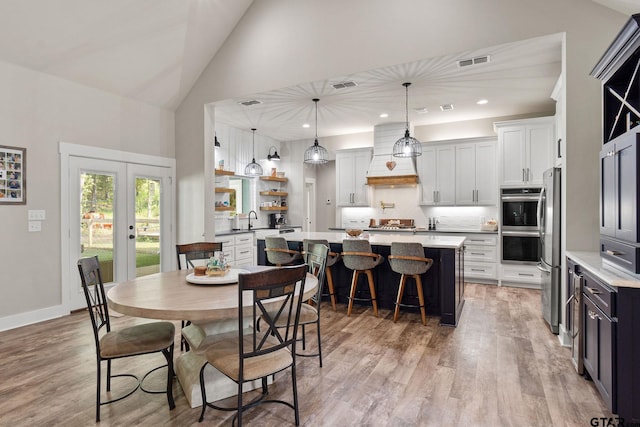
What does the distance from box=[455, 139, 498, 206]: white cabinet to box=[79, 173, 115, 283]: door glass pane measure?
230 inches

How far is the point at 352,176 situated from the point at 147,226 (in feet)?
14.0

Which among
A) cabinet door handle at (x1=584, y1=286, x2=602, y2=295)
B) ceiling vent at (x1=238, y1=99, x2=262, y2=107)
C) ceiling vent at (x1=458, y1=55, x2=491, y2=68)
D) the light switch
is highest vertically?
ceiling vent at (x1=238, y1=99, x2=262, y2=107)

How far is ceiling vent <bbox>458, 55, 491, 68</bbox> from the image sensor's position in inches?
150

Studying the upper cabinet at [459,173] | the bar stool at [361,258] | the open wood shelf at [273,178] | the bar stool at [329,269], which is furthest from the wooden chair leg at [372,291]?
the open wood shelf at [273,178]

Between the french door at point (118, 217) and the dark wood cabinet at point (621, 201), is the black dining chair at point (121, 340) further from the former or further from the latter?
the dark wood cabinet at point (621, 201)

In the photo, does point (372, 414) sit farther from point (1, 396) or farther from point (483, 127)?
point (483, 127)

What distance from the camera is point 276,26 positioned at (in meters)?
4.71

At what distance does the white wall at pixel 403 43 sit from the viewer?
10.3ft

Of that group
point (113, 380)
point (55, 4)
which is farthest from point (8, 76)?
point (113, 380)

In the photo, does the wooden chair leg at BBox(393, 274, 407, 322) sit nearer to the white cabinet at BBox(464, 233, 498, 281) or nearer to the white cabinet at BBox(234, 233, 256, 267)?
the white cabinet at BBox(464, 233, 498, 281)

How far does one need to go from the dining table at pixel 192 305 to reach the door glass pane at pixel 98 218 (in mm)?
2464

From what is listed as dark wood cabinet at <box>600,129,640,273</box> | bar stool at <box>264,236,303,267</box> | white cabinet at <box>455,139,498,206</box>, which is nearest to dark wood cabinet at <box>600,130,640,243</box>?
dark wood cabinet at <box>600,129,640,273</box>

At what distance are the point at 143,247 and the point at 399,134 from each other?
5.05 meters

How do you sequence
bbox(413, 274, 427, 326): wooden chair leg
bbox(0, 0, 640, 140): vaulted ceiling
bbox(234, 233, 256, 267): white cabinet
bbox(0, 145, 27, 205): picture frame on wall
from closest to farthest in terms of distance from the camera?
bbox(0, 0, 640, 140): vaulted ceiling → bbox(0, 145, 27, 205): picture frame on wall → bbox(413, 274, 427, 326): wooden chair leg → bbox(234, 233, 256, 267): white cabinet
